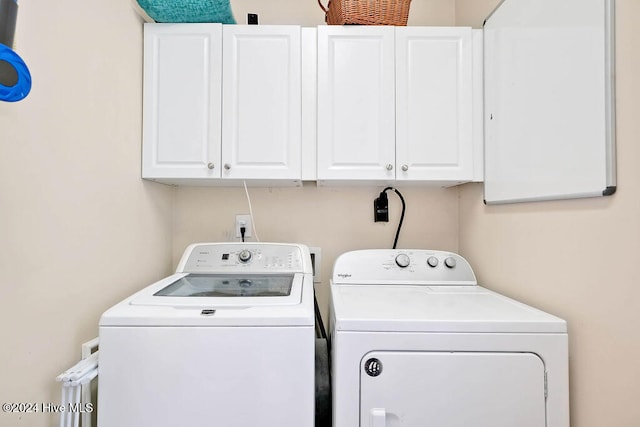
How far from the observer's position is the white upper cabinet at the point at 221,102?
4.56 ft

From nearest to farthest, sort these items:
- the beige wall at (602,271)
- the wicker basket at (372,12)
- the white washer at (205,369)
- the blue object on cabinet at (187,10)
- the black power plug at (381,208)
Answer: the beige wall at (602,271), the white washer at (205,369), the blue object on cabinet at (187,10), the wicker basket at (372,12), the black power plug at (381,208)

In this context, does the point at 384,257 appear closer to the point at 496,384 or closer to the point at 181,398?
the point at 496,384

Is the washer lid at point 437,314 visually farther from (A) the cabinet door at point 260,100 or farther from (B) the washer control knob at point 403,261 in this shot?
(A) the cabinet door at point 260,100

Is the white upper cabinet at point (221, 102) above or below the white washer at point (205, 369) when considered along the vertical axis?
above

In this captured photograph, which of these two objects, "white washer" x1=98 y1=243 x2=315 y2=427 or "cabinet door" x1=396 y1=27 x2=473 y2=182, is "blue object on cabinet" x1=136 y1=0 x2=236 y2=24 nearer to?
"cabinet door" x1=396 y1=27 x2=473 y2=182

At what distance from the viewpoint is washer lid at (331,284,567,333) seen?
91cm

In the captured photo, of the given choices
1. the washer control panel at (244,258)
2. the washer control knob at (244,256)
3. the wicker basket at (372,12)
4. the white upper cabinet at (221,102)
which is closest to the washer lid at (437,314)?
the washer control panel at (244,258)

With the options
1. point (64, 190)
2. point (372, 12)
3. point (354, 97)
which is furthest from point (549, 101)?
point (64, 190)

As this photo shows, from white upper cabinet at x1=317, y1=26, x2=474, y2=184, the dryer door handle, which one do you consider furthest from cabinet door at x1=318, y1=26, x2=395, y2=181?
the dryer door handle

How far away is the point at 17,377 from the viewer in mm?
806

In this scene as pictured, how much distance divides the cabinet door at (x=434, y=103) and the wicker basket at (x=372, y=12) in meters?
0.08

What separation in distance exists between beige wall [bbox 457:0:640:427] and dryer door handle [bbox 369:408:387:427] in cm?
59

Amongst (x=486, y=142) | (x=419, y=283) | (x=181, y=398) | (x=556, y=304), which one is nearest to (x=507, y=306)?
(x=556, y=304)

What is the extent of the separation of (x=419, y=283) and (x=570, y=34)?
1054 mm
